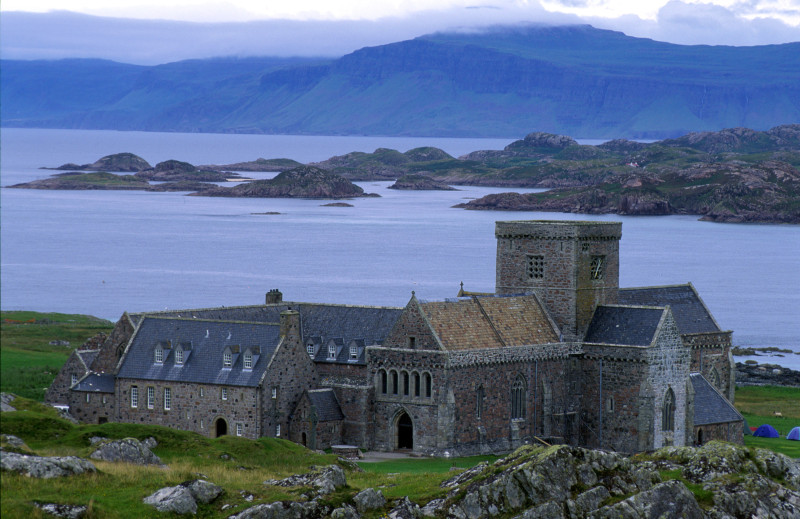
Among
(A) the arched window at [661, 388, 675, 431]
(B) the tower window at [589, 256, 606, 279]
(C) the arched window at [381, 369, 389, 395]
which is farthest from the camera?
(B) the tower window at [589, 256, 606, 279]

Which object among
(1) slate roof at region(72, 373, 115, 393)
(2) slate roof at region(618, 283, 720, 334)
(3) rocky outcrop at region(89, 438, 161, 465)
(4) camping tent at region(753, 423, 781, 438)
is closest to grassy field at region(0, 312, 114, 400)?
(1) slate roof at region(72, 373, 115, 393)

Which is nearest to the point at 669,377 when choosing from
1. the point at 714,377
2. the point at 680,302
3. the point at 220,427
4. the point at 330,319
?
the point at 714,377

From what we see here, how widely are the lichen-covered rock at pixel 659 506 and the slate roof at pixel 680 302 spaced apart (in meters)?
35.1

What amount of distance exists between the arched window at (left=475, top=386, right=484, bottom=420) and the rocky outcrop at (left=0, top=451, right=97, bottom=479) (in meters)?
32.1

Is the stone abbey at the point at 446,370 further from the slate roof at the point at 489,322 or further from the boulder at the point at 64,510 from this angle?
the boulder at the point at 64,510

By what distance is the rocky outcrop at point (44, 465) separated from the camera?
1318 inches

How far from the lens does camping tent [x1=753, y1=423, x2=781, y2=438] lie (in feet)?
258

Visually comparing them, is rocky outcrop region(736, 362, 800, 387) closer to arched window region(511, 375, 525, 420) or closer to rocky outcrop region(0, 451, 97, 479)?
arched window region(511, 375, 525, 420)

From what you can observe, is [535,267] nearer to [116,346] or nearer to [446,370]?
[446,370]

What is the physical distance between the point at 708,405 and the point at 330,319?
21.1m

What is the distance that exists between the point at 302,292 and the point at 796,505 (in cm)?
11415

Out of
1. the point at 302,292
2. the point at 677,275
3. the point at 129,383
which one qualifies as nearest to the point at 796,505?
the point at 129,383

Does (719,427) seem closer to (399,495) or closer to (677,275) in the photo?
(399,495)

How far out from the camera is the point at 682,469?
1906 inches
